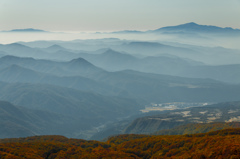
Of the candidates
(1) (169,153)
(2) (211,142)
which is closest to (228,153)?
(2) (211,142)

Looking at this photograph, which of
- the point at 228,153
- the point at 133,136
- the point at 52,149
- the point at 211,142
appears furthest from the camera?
the point at 133,136

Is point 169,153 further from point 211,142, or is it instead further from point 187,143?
point 211,142

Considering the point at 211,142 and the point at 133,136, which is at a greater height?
the point at 211,142

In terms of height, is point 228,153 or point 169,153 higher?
point 228,153

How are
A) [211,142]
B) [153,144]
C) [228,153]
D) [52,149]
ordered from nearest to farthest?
[228,153]
[211,142]
[52,149]
[153,144]

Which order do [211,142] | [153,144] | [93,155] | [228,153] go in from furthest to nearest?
[153,144] → [93,155] → [211,142] → [228,153]

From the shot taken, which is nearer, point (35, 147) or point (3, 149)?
point (3, 149)

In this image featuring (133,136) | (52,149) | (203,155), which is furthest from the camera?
(133,136)

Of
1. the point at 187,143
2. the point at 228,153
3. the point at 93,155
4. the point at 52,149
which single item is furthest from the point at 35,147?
the point at 228,153

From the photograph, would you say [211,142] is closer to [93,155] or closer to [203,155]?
[203,155]

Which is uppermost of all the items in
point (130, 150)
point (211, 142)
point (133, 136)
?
point (211, 142)
